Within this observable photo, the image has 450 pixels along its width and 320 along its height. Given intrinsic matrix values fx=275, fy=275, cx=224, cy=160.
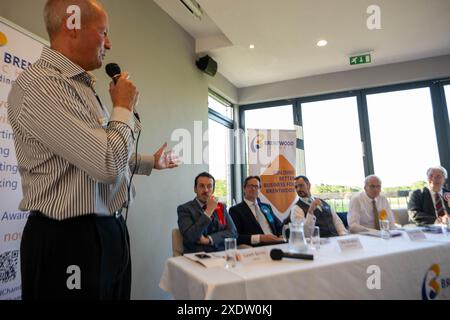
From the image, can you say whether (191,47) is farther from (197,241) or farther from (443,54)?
(443,54)

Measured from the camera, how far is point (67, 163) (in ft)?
2.71

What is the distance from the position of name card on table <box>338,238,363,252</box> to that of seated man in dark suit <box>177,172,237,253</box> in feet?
3.37

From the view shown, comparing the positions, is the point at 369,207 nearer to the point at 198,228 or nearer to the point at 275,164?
the point at 275,164

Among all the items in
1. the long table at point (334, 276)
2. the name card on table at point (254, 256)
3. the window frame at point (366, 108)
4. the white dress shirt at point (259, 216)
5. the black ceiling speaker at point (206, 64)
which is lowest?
the long table at point (334, 276)

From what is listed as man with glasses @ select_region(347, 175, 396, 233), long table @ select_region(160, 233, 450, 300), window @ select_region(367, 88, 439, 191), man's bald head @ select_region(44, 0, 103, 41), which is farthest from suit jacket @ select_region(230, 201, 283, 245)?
window @ select_region(367, 88, 439, 191)

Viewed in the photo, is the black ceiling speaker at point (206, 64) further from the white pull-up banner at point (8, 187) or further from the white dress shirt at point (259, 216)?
the white pull-up banner at point (8, 187)

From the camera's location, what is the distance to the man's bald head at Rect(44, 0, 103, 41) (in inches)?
35.1

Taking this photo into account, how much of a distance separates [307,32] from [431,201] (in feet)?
8.28

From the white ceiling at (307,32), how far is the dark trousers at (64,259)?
2673mm

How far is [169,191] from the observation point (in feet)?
10.2

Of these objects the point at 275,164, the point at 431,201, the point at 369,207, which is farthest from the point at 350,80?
the point at 369,207

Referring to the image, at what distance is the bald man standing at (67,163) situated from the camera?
76 cm

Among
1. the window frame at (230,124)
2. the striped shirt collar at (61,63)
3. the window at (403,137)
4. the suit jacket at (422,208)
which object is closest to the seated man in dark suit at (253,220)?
the suit jacket at (422,208)

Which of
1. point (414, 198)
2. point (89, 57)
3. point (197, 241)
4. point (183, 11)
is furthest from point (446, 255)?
point (183, 11)
